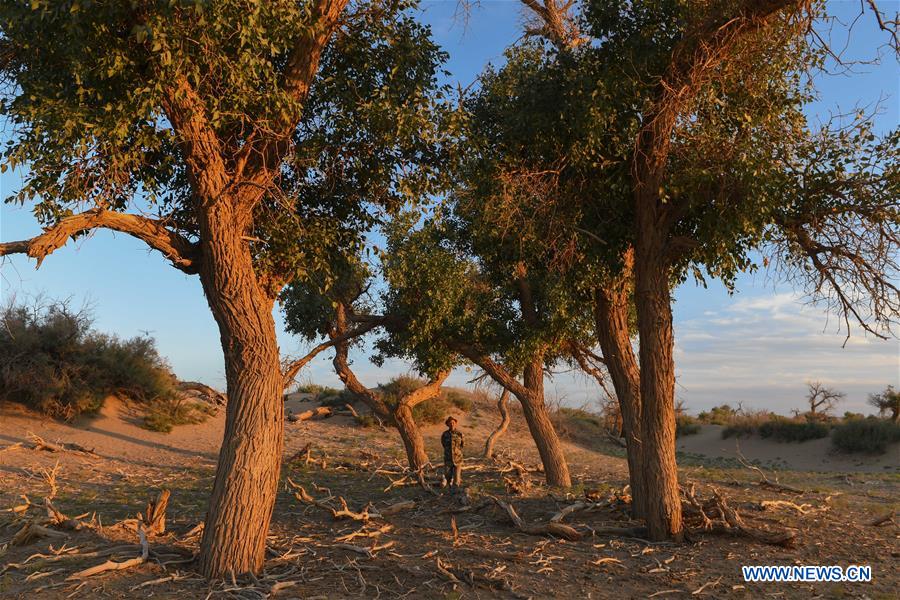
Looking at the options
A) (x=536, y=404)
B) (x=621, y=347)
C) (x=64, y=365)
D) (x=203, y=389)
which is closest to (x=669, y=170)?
(x=621, y=347)

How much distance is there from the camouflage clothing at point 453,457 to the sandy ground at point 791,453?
14.6 m

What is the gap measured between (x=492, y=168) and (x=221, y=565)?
6812 mm

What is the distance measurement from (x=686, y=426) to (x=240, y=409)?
113 feet

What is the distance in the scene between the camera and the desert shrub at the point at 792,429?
32.5 m

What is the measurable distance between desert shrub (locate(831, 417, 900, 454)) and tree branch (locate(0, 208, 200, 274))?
99.1ft

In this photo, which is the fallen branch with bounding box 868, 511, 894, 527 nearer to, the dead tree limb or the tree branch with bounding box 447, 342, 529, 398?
the tree branch with bounding box 447, 342, 529, 398

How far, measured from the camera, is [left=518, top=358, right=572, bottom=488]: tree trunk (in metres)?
17.0

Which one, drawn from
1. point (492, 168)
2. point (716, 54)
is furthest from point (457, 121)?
point (716, 54)

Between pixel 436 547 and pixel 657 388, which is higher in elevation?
pixel 657 388

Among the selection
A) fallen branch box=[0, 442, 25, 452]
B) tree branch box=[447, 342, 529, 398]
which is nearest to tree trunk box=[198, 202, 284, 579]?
tree branch box=[447, 342, 529, 398]

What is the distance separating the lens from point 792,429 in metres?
33.3

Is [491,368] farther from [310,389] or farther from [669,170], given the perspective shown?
[310,389]

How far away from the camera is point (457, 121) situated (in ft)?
32.3

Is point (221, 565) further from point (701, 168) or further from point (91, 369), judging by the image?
point (91, 369)
